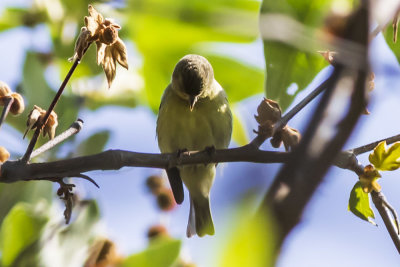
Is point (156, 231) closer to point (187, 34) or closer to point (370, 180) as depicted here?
point (187, 34)

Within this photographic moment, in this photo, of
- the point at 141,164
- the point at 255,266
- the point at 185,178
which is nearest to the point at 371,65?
the point at 255,266

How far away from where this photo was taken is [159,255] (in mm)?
2301

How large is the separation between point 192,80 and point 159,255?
226cm

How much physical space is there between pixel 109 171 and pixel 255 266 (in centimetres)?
131

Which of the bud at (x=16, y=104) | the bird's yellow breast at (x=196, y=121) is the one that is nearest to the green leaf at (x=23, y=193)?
the bud at (x=16, y=104)

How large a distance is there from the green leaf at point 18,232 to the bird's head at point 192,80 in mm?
2043

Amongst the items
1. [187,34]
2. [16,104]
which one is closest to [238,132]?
[187,34]

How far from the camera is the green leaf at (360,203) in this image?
6.74ft

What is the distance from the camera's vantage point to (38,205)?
262cm

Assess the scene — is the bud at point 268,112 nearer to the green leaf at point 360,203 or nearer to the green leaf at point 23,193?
the green leaf at point 360,203

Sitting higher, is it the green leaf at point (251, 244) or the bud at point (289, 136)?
the green leaf at point (251, 244)

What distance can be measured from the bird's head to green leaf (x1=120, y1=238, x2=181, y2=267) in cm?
199

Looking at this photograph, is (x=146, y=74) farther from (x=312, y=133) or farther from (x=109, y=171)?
(x=312, y=133)

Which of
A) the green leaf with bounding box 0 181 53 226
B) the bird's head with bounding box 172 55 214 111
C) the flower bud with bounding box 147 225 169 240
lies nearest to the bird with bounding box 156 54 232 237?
the bird's head with bounding box 172 55 214 111
